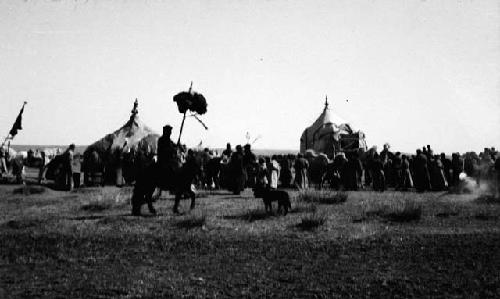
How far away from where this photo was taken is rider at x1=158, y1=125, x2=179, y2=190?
34.3ft

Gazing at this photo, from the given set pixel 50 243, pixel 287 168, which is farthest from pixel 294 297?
pixel 287 168

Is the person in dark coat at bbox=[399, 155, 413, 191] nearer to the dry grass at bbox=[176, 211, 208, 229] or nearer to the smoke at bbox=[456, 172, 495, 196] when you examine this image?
the smoke at bbox=[456, 172, 495, 196]

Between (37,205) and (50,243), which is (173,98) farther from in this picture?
(50,243)

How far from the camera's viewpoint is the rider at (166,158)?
1046 cm

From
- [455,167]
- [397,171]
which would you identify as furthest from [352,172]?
[455,167]

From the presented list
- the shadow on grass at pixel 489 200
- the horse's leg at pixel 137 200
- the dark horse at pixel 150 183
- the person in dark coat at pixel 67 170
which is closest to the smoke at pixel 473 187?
the shadow on grass at pixel 489 200

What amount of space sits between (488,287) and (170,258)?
14.2 ft

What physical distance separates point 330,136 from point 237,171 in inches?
597

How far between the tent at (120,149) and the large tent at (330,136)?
455 inches

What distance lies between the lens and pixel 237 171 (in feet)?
55.2

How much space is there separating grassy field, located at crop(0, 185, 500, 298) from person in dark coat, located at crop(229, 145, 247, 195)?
5.31 m

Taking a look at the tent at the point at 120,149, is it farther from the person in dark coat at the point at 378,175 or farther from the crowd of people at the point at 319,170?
the person in dark coat at the point at 378,175

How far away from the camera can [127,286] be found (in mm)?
5363

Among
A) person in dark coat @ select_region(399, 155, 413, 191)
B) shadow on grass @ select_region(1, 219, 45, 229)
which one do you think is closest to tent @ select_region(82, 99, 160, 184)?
shadow on grass @ select_region(1, 219, 45, 229)
